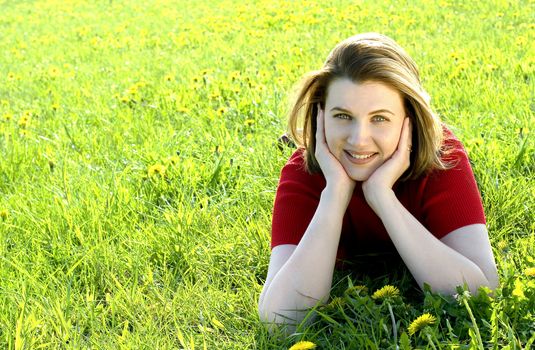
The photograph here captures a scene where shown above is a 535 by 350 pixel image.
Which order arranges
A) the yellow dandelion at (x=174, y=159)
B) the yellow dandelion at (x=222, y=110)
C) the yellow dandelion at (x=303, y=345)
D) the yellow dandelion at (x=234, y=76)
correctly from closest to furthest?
1. the yellow dandelion at (x=303, y=345)
2. the yellow dandelion at (x=174, y=159)
3. the yellow dandelion at (x=222, y=110)
4. the yellow dandelion at (x=234, y=76)

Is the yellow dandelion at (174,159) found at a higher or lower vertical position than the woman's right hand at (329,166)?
lower

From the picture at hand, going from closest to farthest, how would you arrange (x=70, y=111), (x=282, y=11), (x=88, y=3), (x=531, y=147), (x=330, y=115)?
(x=330, y=115) → (x=531, y=147) → (x=70, y=111) → (x=282, y=11) → (x=88, y=3)

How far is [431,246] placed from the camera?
214 centimetres

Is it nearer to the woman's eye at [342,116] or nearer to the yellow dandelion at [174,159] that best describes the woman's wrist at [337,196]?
the woman's eye at [342,116]

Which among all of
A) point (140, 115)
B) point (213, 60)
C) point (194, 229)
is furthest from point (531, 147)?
point (213, 60)

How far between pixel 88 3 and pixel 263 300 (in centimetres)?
1340

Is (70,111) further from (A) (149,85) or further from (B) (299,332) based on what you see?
(B) (299,332)

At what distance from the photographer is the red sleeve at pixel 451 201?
7.44 ft

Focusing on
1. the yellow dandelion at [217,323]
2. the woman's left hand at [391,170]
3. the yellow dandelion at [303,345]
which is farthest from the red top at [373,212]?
the yellow dandelion at [303,345]

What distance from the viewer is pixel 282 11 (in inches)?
358

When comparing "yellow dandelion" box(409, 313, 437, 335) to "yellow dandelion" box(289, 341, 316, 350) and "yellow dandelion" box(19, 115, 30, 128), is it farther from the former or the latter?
"yellow dandelion" box(19, 115, 30, 128)

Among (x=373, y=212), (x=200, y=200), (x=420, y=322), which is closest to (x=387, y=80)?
(x=373, y=212)

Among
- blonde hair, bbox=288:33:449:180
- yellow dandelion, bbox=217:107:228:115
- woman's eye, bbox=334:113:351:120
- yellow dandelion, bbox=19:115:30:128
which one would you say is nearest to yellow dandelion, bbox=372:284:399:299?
blonde hair, bbox=288:33:449:180

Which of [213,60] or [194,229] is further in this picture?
[213,60]
